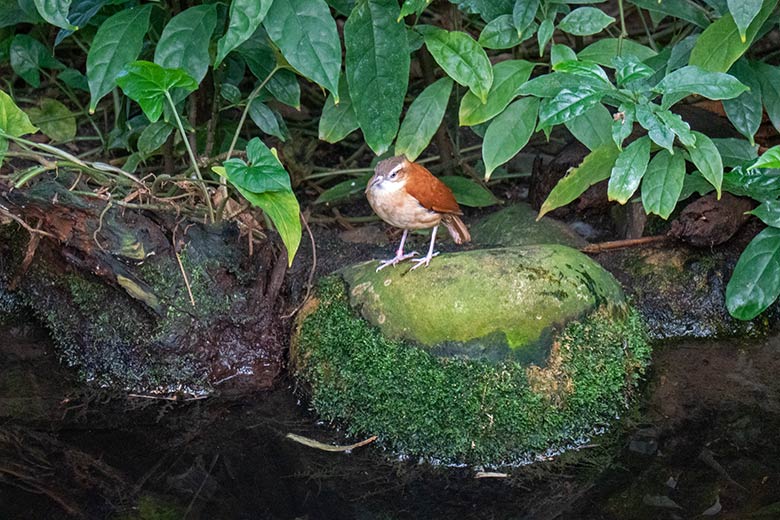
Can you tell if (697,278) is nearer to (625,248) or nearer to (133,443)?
(625,248)

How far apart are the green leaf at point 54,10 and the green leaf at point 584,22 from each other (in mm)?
→ 1712

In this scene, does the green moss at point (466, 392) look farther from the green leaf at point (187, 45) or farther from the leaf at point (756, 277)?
the green leaf at point (187, 45)

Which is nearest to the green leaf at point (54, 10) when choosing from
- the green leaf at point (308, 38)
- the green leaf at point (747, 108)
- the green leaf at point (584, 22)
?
the green leaf at point (308, 38)

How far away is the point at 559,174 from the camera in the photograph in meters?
4.10

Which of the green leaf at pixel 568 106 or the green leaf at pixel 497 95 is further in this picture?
the green leaf at pixel 497 95

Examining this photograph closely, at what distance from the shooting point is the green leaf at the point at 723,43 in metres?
3.20

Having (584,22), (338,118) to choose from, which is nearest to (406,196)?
(338,118)

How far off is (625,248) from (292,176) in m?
1.63

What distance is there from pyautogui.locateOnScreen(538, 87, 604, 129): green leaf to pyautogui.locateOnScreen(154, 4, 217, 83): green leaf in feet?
4.09

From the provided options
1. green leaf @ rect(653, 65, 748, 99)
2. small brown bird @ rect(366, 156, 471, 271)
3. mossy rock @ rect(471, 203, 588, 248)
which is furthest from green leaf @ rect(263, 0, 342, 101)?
mossy rock @ rect(471, 203, 588, 248)

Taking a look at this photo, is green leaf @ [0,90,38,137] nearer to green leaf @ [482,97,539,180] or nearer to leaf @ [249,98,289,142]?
leaf @ [249,98,289,142]

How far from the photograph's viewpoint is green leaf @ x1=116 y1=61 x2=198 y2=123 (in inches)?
119

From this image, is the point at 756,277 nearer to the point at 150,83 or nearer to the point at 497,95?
the point at 497,95

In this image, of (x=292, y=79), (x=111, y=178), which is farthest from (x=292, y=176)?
(x=111, y=178)
